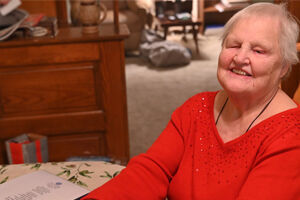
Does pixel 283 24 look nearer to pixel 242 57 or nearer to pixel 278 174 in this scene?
pixel 242 57

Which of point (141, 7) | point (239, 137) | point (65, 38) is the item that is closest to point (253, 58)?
point (239, 137)

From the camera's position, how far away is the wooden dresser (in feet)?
7.63

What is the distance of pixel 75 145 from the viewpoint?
8.36 feet

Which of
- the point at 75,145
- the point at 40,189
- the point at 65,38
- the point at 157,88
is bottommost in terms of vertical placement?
the point at 157,88

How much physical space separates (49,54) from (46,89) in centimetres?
22

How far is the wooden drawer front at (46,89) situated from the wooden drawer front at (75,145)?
7.6 inches

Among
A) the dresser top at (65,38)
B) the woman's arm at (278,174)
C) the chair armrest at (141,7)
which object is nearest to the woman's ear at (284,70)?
the woman's arm at (278,174)

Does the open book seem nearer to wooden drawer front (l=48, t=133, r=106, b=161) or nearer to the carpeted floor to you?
wooden drawer front (l=48, t=133, r=106, b=161)

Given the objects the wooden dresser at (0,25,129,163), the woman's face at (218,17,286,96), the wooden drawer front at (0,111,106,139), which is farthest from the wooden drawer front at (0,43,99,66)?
the woman's face at (218,17,286,96)

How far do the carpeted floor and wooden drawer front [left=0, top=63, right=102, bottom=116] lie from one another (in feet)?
2.44

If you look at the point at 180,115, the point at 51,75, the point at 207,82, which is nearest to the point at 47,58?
the point at 51,75

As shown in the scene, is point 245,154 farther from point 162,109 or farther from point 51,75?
point 162,109

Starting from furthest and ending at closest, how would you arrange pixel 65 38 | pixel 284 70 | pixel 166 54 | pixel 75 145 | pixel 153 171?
1. pixel 166 54
2. pixel 75 145
3. pixel 65 38
4. pixel 153 171
5. pixel 284 70

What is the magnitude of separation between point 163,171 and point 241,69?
37 cm
